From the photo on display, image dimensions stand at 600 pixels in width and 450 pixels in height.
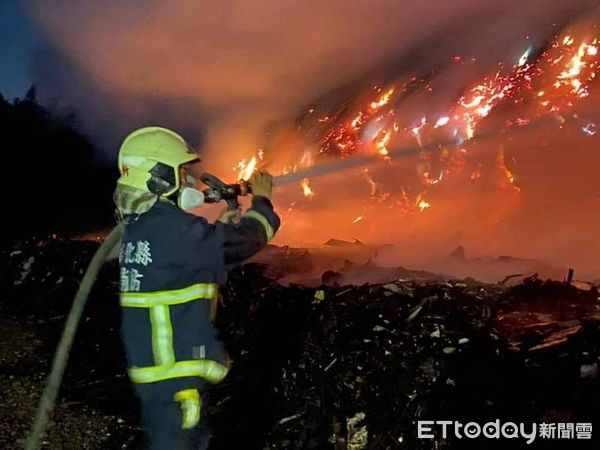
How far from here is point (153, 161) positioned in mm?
3584

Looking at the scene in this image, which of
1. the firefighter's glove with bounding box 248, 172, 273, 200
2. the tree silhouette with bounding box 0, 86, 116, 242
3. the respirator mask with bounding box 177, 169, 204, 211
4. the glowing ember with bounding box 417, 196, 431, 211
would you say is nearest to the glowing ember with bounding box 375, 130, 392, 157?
the glowing ember with bounding box 417, 196, 431, 211

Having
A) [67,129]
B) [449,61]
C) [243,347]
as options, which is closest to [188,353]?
[243,347]

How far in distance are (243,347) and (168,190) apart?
10.3 ft

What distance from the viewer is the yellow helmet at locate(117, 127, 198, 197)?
3590 mm

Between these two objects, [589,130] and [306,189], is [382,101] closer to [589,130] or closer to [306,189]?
[306,189]

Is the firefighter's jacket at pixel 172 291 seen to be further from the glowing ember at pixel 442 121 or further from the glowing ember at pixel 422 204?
the glowing ember at pixel 442 121

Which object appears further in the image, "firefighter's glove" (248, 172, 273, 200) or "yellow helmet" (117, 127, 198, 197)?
"firefighter's glove" (248, 172, 273, 200)

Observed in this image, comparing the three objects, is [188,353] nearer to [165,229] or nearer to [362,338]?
[165,229]

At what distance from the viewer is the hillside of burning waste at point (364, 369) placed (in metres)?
4.96

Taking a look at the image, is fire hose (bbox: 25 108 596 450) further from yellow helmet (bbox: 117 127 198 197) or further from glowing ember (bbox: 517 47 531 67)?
glowing ember (bbox: 517 47 531 67)

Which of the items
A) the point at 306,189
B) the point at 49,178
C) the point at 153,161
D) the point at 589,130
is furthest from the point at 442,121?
the point at 49,178

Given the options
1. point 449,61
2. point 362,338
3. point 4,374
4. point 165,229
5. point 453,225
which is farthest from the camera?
point 449,61

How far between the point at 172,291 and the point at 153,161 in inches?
26.2

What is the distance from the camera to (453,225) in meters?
9.05
